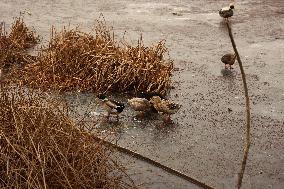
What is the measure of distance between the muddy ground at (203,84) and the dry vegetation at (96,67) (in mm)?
345

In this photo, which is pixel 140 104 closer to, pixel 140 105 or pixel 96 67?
pixel 140 105

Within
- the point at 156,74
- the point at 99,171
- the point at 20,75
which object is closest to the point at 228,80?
the point at 156,74

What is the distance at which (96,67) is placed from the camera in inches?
333

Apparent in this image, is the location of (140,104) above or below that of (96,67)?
below

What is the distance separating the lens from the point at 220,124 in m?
7.15

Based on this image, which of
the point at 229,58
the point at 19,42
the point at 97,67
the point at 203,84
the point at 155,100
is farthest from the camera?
the point at 19,42

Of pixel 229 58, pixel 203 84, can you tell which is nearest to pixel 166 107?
pixel 203 84

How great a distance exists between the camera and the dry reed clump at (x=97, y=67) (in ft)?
27.2

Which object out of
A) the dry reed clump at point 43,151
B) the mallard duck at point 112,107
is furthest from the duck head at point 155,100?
the dry reed clump at point 43,151

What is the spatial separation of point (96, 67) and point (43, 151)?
400 centimetres

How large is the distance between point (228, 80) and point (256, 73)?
0.61 meters

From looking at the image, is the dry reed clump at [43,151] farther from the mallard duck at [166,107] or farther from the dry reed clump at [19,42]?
the dry reed clump at [19,42]

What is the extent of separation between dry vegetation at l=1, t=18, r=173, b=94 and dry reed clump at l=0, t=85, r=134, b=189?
3.12m

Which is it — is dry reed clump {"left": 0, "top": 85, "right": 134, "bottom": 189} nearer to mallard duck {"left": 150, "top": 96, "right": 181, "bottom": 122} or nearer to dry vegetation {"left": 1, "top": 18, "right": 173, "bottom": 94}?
mallard duck {"left": 150, "top": 96, "right": 181, "bottom": 122}
